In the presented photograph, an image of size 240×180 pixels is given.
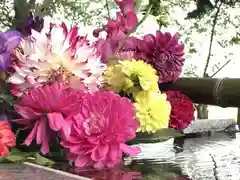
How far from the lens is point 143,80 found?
28.9 inches

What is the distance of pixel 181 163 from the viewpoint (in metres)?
0.72

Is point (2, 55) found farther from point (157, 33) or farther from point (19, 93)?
point (157, 33)

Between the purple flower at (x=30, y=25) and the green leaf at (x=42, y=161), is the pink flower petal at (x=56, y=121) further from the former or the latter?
the purple flower at (x=30, y=25)

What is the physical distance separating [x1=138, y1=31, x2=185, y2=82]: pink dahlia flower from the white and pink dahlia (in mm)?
226

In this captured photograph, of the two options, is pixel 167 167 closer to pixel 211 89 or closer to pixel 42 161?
pixel 42 161

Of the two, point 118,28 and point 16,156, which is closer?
point 16,156

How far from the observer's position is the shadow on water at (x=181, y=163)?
608mm

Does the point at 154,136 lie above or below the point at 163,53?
below

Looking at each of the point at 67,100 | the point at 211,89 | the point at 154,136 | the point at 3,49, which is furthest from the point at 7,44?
the point at 211,89

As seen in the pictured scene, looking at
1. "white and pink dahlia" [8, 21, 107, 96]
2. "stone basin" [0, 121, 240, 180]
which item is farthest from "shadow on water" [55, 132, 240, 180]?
"white and pink dahlia" [8, 21, 107, 96]

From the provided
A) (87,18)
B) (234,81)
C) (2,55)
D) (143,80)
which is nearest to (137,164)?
(143,80)

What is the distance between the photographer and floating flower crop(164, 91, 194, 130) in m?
0.84

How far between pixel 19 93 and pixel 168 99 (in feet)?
0.96

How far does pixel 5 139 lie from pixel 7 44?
130mm
